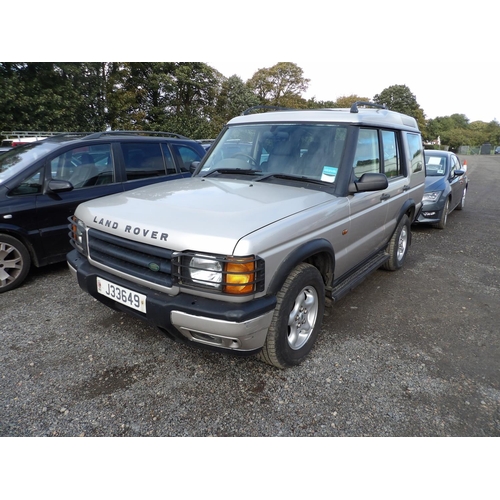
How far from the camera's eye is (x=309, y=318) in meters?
3.06

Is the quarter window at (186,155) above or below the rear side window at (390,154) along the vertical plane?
below

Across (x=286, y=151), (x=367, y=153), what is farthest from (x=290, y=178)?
(x=367, y=153)

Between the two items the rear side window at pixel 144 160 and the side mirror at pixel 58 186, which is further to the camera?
the rear side window at pixel 144 160

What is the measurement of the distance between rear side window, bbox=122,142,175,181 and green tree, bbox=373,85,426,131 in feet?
216

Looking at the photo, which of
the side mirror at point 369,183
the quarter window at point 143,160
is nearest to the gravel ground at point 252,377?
the side mirror at point 369,183

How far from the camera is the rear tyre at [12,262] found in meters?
4.18

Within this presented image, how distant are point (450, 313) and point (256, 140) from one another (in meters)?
2.82

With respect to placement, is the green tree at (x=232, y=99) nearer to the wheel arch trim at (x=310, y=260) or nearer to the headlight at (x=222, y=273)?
the wheel arch trim at (x=310, y=260)

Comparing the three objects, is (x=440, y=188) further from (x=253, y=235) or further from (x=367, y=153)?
(x=253, y=235)

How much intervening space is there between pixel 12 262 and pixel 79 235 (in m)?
1.78

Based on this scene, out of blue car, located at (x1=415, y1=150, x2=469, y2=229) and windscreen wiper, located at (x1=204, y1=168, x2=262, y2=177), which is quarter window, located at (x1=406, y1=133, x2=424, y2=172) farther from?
windscreen wiper, located at (x1=204, y1=168, x2=262, y2=177)

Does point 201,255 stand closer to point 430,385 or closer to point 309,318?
point 309,318

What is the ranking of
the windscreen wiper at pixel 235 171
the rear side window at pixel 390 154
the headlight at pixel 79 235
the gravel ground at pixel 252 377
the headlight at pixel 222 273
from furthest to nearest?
1. the rear side window at pixel 390 154
2. the windscreen wiper at pixel 235 171
3. the headlight at pixel 79 235
4. the gravel ground at pixel 252 377
5. the headlight at pixel 222 273

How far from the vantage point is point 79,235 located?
3107mm
